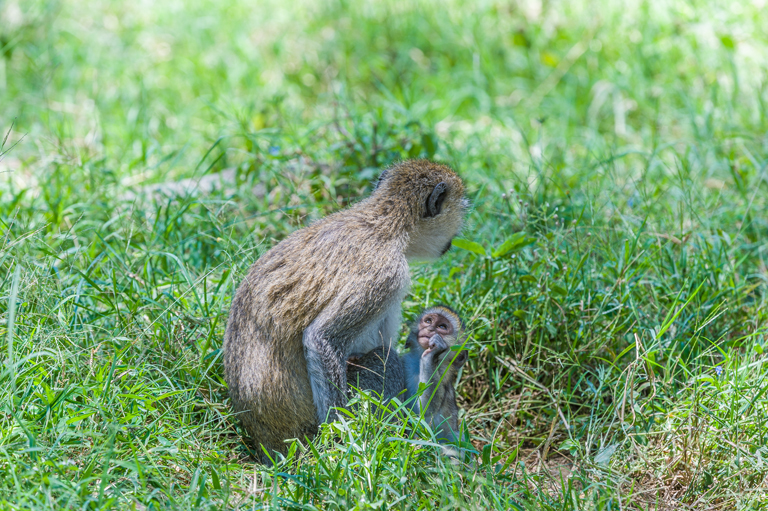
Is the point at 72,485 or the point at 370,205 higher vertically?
the point at 370,205

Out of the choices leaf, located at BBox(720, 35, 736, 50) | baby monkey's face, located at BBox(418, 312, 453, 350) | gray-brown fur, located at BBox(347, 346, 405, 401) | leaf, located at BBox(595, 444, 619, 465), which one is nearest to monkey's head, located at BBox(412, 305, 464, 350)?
baby monkey's face, located at BBox(418, 312, 453, 350)

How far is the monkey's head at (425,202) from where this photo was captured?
3.58m

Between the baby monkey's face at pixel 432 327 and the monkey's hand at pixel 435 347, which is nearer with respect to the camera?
the monkey's hand at pixel 435 347

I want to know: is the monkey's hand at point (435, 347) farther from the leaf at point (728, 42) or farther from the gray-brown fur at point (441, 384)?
the leaf at point (728, 42)

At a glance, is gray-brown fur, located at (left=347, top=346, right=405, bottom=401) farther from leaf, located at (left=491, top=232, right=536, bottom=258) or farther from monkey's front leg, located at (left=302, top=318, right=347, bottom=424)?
leaf, located at (left=491, top=232, right=536, bottom=258)

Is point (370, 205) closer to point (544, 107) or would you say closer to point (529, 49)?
point (544, 107)

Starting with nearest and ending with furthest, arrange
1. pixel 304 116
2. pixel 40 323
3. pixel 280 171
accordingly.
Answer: pixel 40 323, pixel 280 171, pixel 304 116

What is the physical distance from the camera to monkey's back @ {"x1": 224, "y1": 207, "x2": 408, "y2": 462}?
3.28m

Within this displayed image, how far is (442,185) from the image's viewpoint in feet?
11.8

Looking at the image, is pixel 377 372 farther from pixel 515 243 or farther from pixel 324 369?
pixel 515 243

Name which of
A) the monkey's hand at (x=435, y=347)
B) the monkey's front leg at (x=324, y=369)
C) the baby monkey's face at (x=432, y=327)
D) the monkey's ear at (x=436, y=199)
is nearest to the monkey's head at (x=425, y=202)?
the monkey's ear at (x=436, y=199)

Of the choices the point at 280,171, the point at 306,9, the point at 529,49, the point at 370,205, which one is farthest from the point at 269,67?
the point at 370,205

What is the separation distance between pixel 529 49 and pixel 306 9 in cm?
259

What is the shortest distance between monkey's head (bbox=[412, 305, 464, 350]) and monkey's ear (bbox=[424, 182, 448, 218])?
18.2 inches
